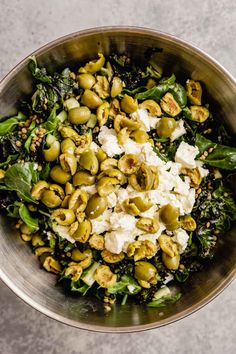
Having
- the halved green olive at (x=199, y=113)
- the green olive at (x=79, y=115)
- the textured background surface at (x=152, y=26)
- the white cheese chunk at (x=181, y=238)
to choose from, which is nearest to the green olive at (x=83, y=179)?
the green olive at (x=79, y=115)

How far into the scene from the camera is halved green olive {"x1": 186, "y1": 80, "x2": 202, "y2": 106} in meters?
2.11

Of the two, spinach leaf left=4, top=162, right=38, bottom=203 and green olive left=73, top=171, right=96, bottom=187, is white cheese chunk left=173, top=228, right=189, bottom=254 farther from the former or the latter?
spinach leaf left=4, top=162, right=38, bottom=203

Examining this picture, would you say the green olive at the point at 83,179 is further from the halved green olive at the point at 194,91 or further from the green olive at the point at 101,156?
the halved green olive at the point at 194,91

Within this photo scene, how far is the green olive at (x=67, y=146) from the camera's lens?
6.53 ft

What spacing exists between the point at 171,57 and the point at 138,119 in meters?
0.32

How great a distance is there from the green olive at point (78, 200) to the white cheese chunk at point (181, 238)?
1.41 feet

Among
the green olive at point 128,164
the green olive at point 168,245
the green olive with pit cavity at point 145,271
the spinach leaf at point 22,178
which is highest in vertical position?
the green olive at point 128,164

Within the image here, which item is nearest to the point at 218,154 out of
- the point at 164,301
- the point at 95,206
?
the point at 95,206

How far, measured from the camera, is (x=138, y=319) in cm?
208

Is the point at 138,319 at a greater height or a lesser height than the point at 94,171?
lesser

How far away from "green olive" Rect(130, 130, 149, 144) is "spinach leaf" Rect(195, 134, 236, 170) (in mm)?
258

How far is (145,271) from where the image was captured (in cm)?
203

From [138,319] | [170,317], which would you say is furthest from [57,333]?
[170,317]

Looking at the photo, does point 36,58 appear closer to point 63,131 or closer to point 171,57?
point 63,131
